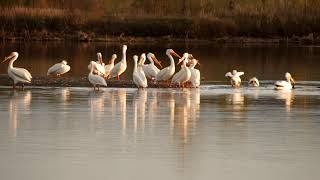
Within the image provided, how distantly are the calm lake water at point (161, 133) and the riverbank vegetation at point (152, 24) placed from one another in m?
27.7

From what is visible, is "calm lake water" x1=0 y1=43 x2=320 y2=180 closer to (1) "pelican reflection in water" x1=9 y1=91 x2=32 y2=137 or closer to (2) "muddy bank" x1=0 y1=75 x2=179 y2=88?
(1) "pelican reflection in water" x1=9 y1=91 x2=32 y2=137

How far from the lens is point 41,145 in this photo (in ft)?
46.8

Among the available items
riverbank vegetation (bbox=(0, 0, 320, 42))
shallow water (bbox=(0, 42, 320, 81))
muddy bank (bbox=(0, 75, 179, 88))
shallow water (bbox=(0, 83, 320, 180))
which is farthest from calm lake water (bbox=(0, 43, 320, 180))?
riverbank vegetation (bbox=(0, 0, 320, 42))

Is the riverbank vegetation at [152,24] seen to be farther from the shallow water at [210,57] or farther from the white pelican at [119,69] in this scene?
the white pelican at [119,69]

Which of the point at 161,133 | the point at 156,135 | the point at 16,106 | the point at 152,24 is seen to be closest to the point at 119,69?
the point at 16,106

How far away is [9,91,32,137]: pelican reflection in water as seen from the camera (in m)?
16.2

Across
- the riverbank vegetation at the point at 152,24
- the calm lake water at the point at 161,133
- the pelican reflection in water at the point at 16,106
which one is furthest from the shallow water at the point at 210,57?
the pelican reflection in water at the point at 16,106

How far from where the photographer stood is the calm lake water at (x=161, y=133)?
1263cm

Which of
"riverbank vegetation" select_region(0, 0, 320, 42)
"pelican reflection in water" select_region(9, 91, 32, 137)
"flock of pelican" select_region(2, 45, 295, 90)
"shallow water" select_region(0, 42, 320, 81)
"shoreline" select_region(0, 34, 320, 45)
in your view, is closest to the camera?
"pelican reflection in water" select_region(9, 91, 32, 137)

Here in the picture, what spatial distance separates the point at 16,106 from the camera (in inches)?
750

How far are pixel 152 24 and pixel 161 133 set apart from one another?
126 feet

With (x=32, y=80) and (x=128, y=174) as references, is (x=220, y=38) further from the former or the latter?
(x=128, y=174)

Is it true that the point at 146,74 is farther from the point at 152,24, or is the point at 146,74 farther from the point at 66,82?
the point at 152,24

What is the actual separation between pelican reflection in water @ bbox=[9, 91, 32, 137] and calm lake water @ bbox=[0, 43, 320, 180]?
0.06 ft
